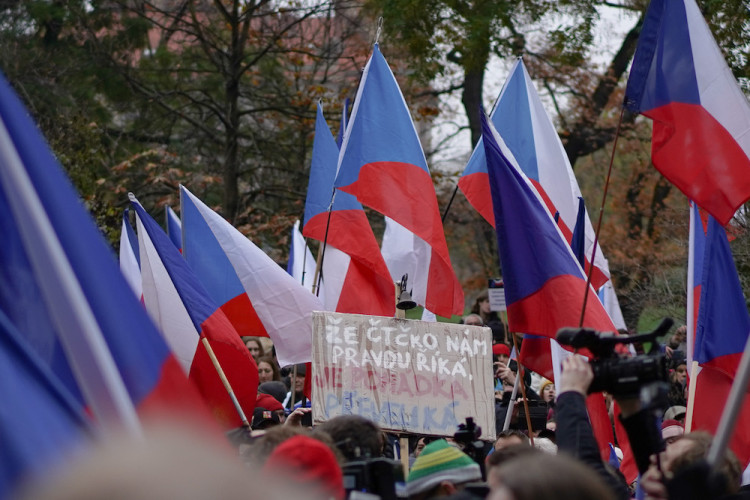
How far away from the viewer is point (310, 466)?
251 cm

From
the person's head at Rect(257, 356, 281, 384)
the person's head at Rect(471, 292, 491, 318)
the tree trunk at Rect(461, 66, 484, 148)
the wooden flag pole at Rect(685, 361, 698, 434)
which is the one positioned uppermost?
the tree trunk at Rect(461, 66, 484, 148)

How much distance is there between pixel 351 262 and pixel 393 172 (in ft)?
2.59

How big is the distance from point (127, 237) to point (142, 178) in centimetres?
956

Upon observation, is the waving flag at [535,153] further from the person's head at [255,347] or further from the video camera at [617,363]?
the video camera at [617,363]

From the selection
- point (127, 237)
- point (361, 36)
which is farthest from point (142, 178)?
point (127, 237)

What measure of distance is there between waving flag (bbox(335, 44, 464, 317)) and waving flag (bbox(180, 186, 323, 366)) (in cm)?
81

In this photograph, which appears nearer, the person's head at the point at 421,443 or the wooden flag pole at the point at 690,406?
the wooden flag pole at the point at 690,406

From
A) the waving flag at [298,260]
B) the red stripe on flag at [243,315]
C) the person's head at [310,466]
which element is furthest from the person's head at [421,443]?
the waving flag at [298,260]

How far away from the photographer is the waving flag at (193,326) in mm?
5918

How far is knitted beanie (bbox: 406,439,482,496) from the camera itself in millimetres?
3326

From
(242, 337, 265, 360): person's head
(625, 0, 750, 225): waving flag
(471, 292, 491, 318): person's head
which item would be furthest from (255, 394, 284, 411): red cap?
(471, 292, 491, 318): person's head

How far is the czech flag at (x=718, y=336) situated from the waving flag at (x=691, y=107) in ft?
1.13

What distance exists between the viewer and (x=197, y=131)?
18062 millimetres

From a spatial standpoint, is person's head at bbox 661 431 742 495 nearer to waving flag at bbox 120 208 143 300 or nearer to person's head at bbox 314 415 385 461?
person's head at bbox 314 415 385 461
